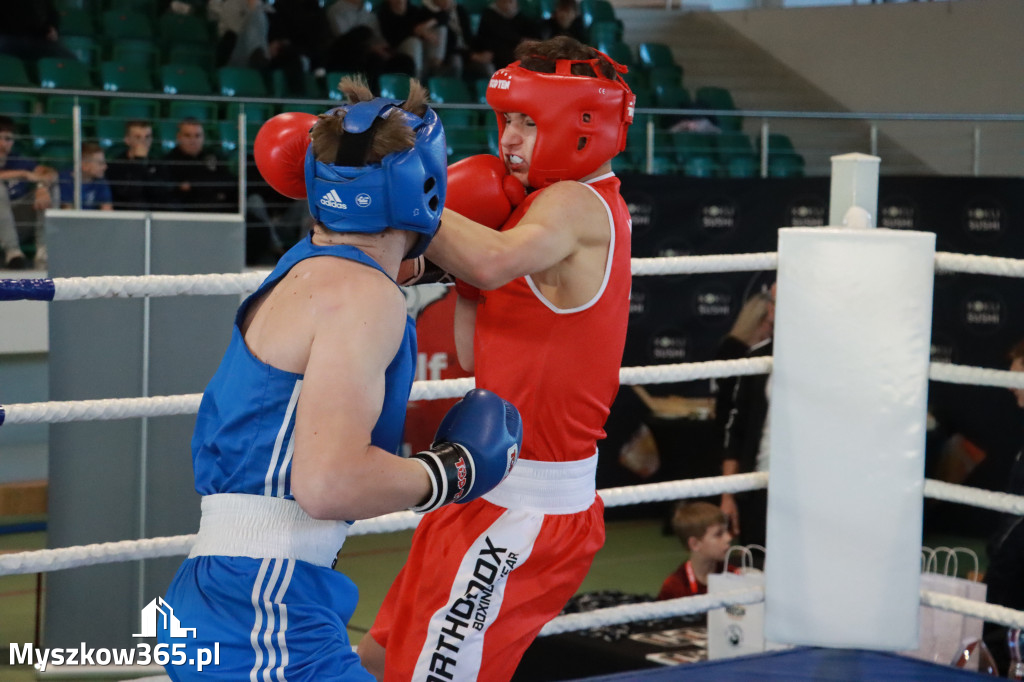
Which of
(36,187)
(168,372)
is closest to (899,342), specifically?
(168,372)

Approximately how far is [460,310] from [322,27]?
5.95 m

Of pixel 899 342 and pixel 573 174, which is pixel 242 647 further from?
pixel 899 342

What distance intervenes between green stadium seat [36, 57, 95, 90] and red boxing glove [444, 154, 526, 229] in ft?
18.0

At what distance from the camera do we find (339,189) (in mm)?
1500

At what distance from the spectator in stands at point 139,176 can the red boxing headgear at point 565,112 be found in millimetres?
3951

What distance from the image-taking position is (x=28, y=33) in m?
6.93

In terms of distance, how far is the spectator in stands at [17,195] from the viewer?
5.43 m

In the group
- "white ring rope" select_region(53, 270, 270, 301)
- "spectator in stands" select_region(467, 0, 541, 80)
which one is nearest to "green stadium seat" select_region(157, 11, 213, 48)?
"spectator in stands" select_region(467, 0, 541, 80)

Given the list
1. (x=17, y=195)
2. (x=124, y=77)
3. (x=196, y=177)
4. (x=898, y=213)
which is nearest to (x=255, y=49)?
(x=124, y=77)

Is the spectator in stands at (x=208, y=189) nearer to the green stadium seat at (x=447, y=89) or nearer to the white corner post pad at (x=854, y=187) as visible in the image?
the green stadium seat at (x=447, y=89)

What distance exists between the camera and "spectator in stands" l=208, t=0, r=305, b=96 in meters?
7.41

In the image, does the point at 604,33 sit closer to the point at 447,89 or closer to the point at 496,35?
the point at 496,35

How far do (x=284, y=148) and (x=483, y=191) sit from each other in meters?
0.38

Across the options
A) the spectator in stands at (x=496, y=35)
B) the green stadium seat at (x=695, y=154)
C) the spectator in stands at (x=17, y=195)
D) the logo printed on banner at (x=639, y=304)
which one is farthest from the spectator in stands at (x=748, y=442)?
the spectator in stands at (x=496, y=35)
